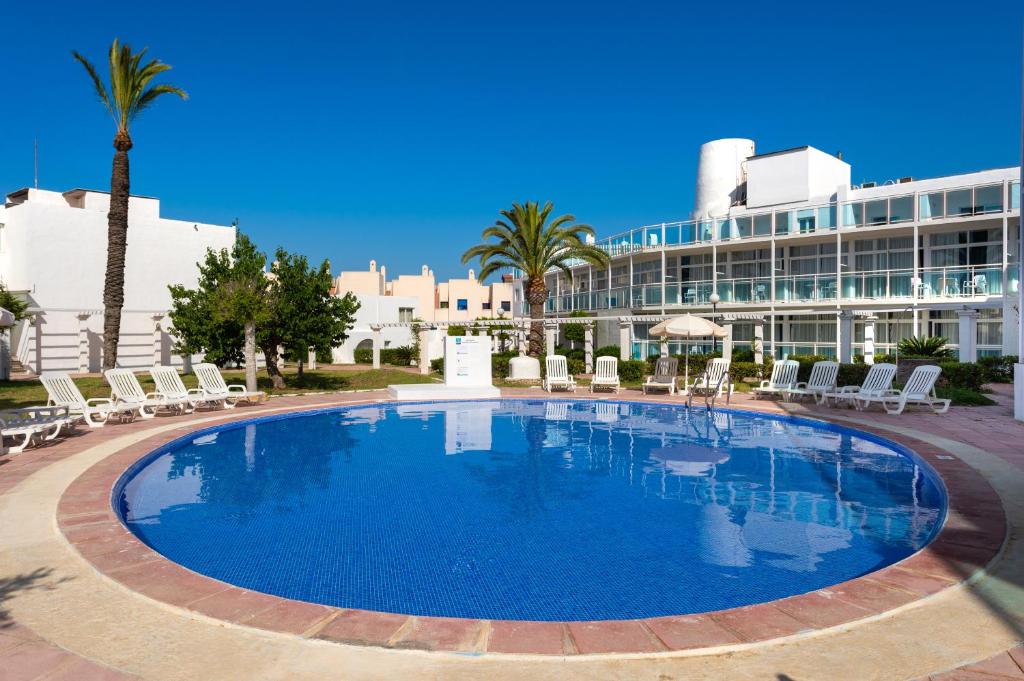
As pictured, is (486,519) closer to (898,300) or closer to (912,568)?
(912,568)

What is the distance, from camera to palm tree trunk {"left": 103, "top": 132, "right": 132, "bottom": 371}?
1969 centimetres

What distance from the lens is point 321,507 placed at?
8031 millimetres

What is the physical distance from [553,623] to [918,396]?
13337 mm

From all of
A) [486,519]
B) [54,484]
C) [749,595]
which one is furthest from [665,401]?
[54,484]

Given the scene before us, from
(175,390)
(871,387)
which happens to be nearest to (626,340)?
(871,387)

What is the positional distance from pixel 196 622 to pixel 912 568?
515 centimetres

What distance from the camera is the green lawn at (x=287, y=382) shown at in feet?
60.6

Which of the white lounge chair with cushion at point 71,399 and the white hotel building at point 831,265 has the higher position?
the white hotel building at point 831,265

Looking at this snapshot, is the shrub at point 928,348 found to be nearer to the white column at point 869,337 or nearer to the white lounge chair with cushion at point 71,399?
the white column at point 869,337

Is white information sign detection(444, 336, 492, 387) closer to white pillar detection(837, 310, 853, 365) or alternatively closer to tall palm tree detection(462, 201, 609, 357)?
tall palm tree detection(462, 201, 609, 357)

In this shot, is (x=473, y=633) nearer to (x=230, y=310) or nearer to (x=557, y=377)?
(x=230, y=310)

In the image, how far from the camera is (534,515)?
7676mm

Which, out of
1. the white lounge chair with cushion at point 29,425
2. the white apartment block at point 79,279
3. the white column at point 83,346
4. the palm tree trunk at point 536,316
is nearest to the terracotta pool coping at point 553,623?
the white lounge chair with cushion at point 29,425

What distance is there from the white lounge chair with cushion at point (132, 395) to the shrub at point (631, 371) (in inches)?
561
